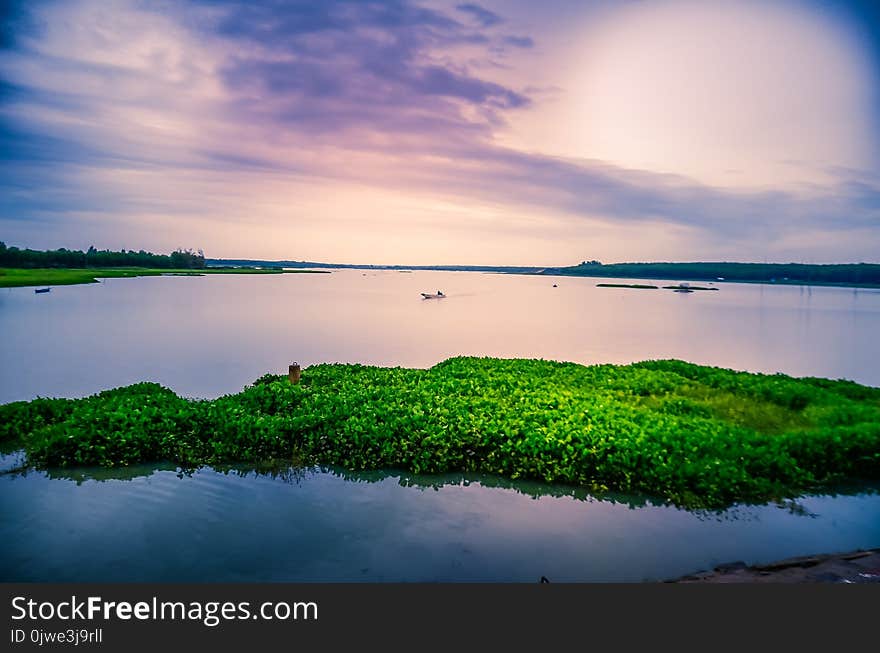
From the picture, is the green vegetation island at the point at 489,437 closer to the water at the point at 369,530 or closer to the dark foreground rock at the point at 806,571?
the water at the point at 369,530

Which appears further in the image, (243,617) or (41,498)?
(41,498)

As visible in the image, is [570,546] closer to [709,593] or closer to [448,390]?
[709,593]

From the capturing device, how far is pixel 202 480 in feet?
25.6

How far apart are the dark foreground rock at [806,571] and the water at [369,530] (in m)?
0.32

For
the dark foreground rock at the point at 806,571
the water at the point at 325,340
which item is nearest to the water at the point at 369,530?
the dark foreground rock at the point at 806,571

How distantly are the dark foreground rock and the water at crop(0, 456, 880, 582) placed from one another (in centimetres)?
32

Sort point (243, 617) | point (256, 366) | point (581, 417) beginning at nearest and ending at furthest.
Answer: point (243, 617)
point (581, 417)
point (256, 366)

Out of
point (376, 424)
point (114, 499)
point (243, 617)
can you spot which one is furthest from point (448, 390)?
point (243, 617)

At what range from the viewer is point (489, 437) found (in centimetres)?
856

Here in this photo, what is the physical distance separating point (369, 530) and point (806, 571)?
15.2 feet

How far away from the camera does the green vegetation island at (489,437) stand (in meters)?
7.92

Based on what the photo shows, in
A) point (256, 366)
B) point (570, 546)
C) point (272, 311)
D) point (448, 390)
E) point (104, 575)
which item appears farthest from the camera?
point (272, 311)

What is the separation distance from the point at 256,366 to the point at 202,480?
10705 mm

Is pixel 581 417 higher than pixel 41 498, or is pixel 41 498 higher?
pixel 581 417
